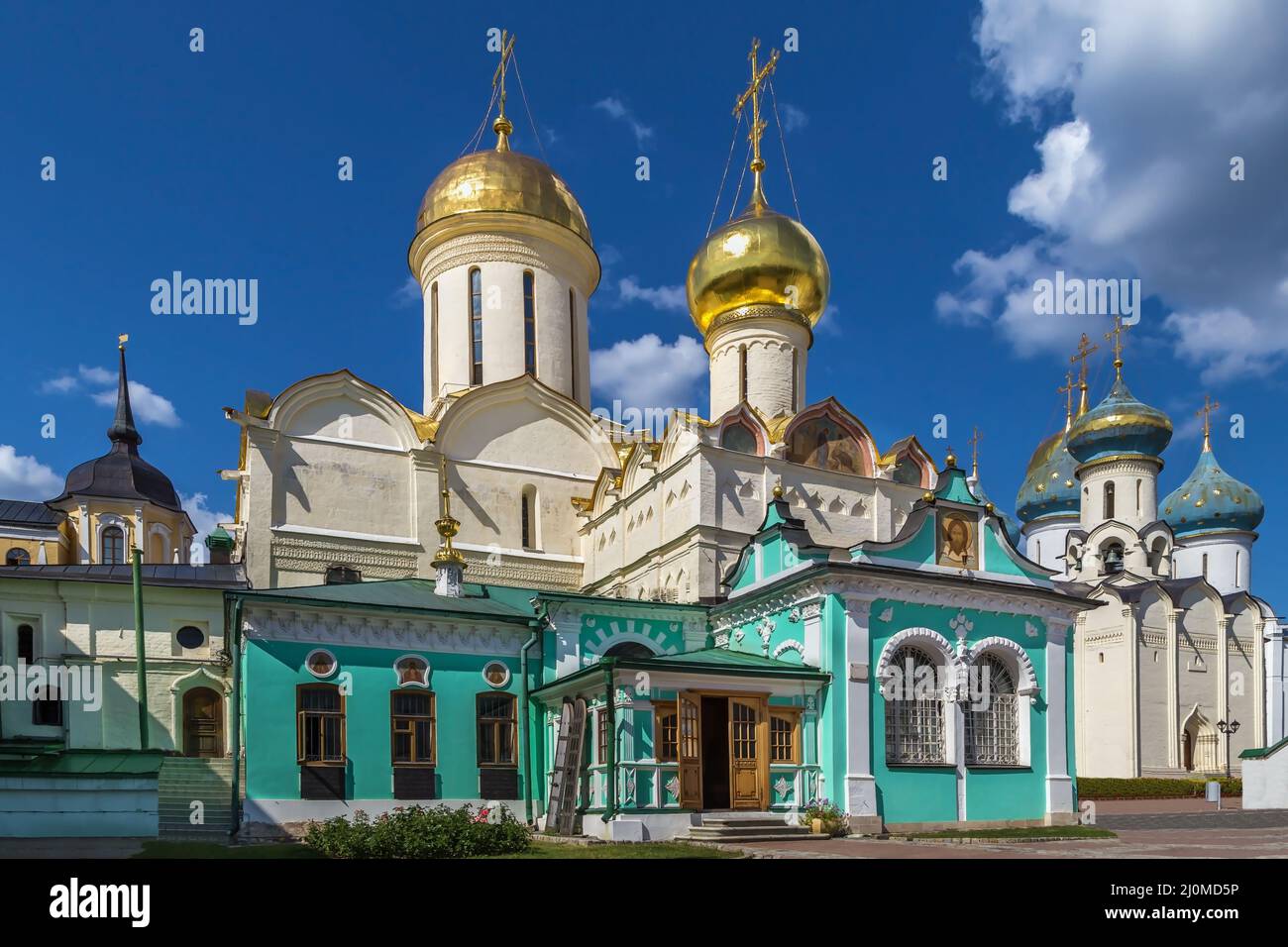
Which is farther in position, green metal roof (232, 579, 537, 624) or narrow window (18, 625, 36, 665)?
narrow window (18, 625, 36, 665)

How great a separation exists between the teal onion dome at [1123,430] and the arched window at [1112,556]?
302cm

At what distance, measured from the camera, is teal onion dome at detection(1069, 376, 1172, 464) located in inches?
1458

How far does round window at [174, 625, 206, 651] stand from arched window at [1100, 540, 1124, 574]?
27968mm

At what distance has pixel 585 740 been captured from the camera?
15.0 meters

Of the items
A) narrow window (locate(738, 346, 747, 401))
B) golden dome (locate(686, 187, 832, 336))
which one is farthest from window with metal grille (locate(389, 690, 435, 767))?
golden dome (locate(686, 187, 832, 336))

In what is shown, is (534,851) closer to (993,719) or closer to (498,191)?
(993,719)

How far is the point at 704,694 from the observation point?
1474 cm

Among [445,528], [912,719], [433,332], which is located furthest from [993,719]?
[433,332]

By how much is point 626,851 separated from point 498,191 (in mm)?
17824

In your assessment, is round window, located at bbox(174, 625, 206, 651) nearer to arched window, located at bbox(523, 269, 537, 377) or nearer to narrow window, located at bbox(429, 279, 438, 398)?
narrow window, located at bbox(429, 279, 438, 398)
